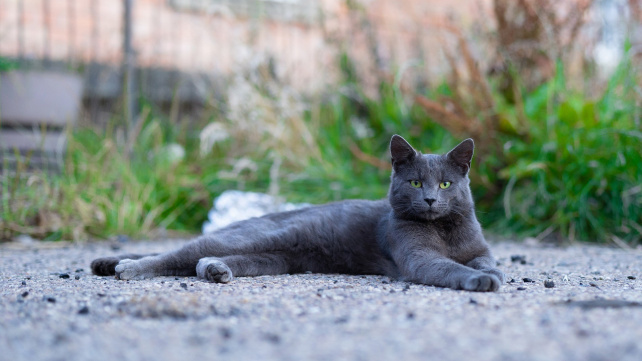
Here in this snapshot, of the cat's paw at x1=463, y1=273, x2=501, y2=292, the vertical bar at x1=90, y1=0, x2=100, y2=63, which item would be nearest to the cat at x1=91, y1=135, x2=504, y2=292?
the cat's paw at x1=463, y1=273, x2=501, y2=292

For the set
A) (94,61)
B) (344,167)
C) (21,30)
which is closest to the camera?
(344,167)

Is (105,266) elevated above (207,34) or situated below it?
below

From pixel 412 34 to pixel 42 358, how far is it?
5.72 m

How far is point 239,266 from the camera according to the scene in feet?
8.75

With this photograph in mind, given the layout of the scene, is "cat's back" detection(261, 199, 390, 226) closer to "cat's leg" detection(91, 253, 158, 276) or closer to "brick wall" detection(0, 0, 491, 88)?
"cat's leg" detection(91, 253, 158, 276)

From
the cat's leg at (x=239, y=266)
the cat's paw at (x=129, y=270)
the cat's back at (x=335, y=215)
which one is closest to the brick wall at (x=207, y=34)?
the cat's back at (x=335, y=215)

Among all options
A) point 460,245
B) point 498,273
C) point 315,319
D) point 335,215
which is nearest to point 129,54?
point 335,215

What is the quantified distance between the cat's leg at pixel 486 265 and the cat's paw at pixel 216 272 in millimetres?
1025

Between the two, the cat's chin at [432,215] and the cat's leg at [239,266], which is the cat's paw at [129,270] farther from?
the cat's chin at [432,215]

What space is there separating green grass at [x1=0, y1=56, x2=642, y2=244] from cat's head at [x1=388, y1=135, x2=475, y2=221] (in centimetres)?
154

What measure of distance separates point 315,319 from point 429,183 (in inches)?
42.5

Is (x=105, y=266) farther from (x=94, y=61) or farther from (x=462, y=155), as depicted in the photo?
(x=94, y=61)

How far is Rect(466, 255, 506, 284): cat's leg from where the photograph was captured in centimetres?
235

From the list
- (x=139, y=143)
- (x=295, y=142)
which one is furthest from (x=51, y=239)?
(x=295, y=142)
